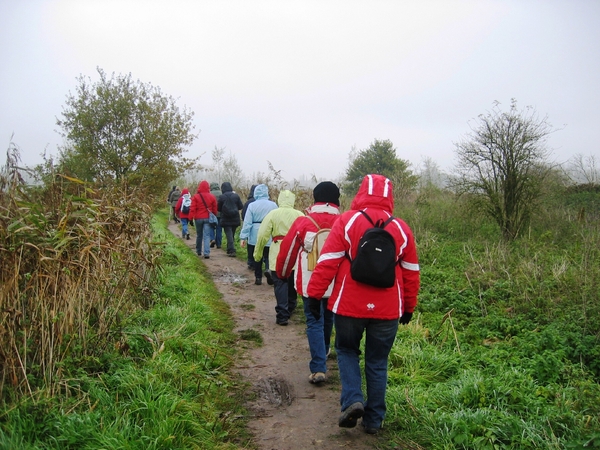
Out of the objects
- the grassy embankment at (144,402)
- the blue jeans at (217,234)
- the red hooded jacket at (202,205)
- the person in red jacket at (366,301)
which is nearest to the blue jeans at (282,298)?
the grassy embankment at (144,402)

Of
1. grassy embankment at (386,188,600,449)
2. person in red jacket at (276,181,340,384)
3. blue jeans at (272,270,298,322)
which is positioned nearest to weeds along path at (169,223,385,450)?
blue jeans at (272,270,298,322)

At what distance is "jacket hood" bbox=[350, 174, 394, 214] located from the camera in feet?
12.6

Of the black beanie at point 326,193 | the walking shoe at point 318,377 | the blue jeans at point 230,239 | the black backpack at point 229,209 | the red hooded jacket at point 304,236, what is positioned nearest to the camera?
the walking shoe at point 318,377

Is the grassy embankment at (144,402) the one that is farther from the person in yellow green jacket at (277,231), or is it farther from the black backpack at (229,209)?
the black backpack at (229,209)

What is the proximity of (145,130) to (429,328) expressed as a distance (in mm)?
14698

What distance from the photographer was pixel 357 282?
3621mm

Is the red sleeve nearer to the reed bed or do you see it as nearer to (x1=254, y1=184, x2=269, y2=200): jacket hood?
the reed bed

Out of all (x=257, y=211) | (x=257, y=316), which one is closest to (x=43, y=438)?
(x=257, y=316)

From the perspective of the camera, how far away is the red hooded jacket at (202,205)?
12555mm

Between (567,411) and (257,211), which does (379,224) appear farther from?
(257,211)

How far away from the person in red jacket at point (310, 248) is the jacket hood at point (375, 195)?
3.80 feet

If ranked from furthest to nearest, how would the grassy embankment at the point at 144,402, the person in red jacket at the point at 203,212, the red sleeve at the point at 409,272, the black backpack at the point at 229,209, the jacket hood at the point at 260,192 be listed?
the black backpack at the point at 229,209 → the person in red jacket at the point at 203,212 → the jacket hood at the point at 260,192 → the red sleeve at the point at 409,272 → the grassy embankment at the point at 144,402

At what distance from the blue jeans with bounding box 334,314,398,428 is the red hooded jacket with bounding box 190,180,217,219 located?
9326 millimetres

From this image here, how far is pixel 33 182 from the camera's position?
3.84 metres
